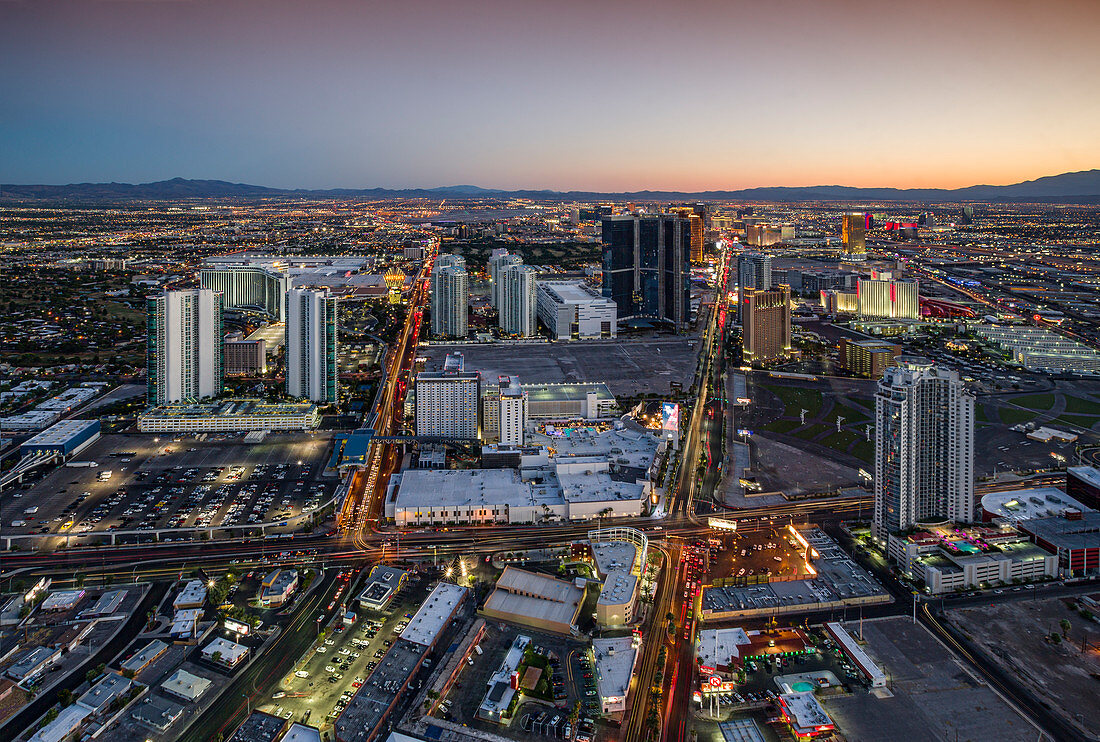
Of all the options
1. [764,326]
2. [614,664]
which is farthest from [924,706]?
[764,326]

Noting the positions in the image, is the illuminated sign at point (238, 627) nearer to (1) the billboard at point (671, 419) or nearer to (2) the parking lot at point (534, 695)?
(2) the parking lot at point (534, 695)

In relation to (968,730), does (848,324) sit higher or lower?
higher

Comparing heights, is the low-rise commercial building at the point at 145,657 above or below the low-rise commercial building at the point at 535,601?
below

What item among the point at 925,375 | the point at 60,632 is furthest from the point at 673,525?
the point at 60,632

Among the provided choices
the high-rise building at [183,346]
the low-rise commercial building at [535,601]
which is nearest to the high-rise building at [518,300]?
the high-rise building at [183,346]

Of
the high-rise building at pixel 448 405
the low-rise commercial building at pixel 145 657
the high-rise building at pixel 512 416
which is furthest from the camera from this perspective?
the high-rise building at pixel 448 405

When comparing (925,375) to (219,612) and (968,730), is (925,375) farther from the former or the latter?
(219,612)

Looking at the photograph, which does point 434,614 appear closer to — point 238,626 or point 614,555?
point 238,626
